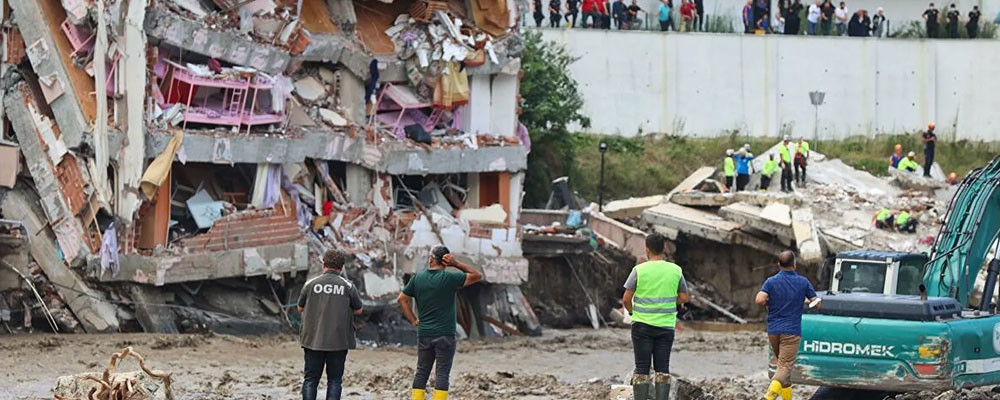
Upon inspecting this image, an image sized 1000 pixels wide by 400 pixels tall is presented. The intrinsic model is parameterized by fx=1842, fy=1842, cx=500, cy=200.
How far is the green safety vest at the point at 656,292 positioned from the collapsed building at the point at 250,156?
13438 mm

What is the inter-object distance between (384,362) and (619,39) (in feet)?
71.9

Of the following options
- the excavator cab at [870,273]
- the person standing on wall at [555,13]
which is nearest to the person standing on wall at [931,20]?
the person standing on wall at [555,13]

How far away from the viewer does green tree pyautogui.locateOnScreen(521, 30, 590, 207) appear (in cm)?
4119

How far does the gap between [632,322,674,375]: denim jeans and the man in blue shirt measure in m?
1.43

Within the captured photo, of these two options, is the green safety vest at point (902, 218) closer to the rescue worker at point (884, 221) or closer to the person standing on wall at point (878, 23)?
the rescue worker at point (884, 221)

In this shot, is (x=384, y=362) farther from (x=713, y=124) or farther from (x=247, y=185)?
(x=713, y=124)

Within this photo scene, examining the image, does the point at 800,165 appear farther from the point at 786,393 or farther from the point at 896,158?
the point at 786,393

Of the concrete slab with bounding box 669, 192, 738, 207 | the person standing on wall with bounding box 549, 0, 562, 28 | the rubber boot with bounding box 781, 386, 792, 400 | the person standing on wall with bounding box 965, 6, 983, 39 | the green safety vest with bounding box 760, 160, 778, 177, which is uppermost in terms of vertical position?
the person standing on wall with bounding box 549, 0, 562, 28

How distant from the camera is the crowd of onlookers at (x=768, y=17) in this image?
47.6 m

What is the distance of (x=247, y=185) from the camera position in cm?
3048

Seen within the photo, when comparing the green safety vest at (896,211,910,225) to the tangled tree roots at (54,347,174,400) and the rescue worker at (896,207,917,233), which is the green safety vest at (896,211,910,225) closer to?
the rescue worker at (896,207,917,233)

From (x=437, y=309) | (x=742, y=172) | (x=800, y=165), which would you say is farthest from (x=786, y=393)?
(x=800, y=165)

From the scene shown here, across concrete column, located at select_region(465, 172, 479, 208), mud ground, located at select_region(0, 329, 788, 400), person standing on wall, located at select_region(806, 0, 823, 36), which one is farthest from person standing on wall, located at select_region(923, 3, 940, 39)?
concrete column, located at select_region(465, 172, 479, 208)

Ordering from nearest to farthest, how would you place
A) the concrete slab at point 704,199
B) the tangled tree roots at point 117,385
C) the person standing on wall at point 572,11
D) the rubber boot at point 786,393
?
the tangled tree roots at point 117,385
the rubber boot at point 786,393
the concrete slab at point 704,199
the person standing on wall at point 572,11
